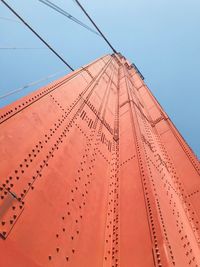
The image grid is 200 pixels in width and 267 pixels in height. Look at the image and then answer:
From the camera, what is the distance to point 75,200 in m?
4.50

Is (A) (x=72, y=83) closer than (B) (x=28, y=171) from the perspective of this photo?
No

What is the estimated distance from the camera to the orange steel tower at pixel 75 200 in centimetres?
341

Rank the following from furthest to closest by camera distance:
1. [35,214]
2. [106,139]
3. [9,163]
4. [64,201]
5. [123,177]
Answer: [106,139], [123,177], [64,201], [9,163], [35,214]

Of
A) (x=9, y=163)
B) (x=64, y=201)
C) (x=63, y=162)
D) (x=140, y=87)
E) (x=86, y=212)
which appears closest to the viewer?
(x=9, y=163)

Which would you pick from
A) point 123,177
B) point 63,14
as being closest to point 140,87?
point 63,14

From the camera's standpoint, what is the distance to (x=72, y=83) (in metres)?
8.66

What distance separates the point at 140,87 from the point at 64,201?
62.3 ft

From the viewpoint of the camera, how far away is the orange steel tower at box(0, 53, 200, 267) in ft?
11.2

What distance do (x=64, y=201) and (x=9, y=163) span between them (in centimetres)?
102

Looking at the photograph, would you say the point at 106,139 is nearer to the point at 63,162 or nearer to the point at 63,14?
the point at 63,162

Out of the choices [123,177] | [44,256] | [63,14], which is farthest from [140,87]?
[44,256]

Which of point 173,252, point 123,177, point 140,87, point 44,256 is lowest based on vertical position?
point 140,87

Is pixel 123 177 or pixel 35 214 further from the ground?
pixel 35 214

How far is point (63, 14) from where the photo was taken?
916 cm
